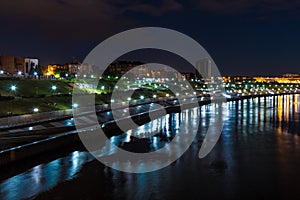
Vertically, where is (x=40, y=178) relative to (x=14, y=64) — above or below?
below

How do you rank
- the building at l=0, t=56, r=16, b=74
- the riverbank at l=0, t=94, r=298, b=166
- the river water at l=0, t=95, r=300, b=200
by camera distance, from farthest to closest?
the building at l=0, t=56, r=16, b=74 < the riverbank at l=0, t=94, r=298, b=166 < the river water at l=0, t=95, r=300, b=200

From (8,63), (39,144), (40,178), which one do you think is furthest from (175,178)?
(8,63)

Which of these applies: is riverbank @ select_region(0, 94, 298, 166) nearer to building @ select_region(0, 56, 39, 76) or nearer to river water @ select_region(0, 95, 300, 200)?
river water @ select_region(0, 95, 300, 200)

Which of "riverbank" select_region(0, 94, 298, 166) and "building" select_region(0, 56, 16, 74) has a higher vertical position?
"building" select_region(0, 56, 16, 74)

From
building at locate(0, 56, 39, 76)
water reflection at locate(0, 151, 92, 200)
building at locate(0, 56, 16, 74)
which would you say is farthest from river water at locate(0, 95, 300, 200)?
building at locate(0, 56, 16, 74)

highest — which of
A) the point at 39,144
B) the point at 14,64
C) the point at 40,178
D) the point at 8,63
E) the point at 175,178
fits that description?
the point at 8,63

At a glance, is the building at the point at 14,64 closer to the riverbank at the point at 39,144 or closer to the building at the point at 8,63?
the building at the point at 8,63

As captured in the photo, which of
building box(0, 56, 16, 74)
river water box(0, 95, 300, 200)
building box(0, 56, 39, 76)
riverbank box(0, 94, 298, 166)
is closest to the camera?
river water box(0, 95, 300, 200)

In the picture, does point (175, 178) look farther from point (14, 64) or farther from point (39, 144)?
point (14, 64)

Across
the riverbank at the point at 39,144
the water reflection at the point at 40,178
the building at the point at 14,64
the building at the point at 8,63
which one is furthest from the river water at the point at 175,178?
the building at the point at 8,63

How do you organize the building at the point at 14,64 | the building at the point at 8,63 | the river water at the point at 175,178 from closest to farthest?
the river water at the point at 175,178
the building at the point at 14,64
the building at the point at 8,63

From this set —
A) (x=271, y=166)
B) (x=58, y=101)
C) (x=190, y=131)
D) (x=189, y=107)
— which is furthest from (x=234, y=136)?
(x=189, y=107)

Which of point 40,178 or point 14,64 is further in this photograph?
point 14,64

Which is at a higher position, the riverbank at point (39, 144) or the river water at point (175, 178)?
the riverbank at point (39, 144)
